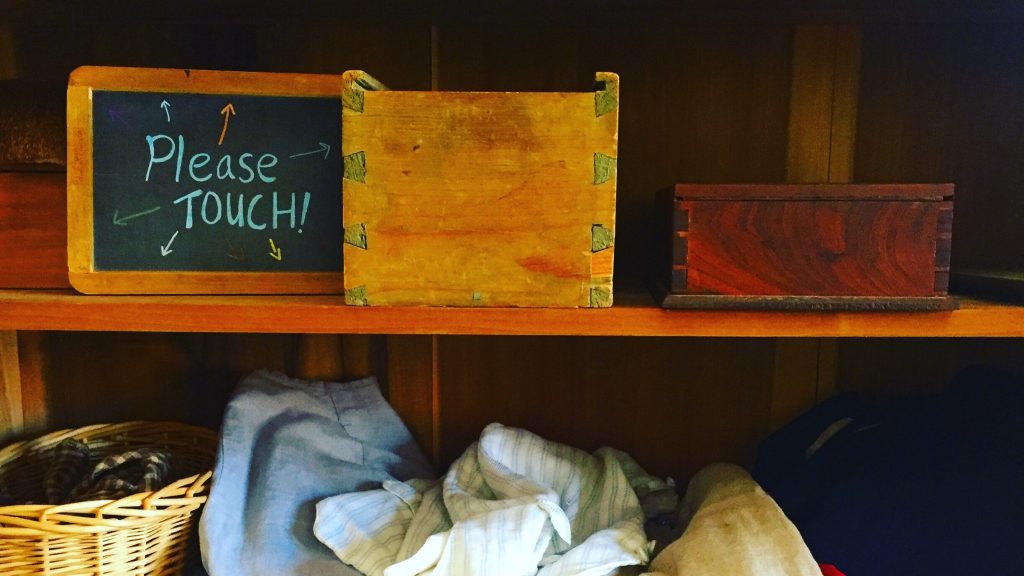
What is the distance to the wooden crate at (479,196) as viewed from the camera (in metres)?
0.58

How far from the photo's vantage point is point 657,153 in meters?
0.84

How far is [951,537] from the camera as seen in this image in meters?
0.66

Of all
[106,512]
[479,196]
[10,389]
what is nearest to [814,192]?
[479,196]

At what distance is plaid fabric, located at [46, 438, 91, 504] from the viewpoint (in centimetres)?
73

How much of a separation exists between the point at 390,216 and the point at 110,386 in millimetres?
563

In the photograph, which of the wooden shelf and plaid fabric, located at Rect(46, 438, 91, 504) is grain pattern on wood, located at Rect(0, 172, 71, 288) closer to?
the wooden shelf

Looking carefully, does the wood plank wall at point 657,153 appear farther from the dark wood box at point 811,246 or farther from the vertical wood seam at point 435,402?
the dark wood box at point 811,246

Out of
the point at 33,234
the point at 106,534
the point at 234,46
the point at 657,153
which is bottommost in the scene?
the point at 106,534

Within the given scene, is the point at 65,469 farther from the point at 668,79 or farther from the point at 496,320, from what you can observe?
the point at 668,79

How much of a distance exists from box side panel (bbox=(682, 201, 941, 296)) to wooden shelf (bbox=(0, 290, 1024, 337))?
3 cm

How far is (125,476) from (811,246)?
72cm

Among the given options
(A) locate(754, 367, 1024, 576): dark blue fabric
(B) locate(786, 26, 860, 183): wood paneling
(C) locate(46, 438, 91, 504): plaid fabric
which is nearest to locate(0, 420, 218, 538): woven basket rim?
(C) locate(46, 438, 91, 504): plaid fabric

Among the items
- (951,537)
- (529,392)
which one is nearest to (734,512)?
(951,537)

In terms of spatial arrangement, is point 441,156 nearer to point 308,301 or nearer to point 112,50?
point 308,301
